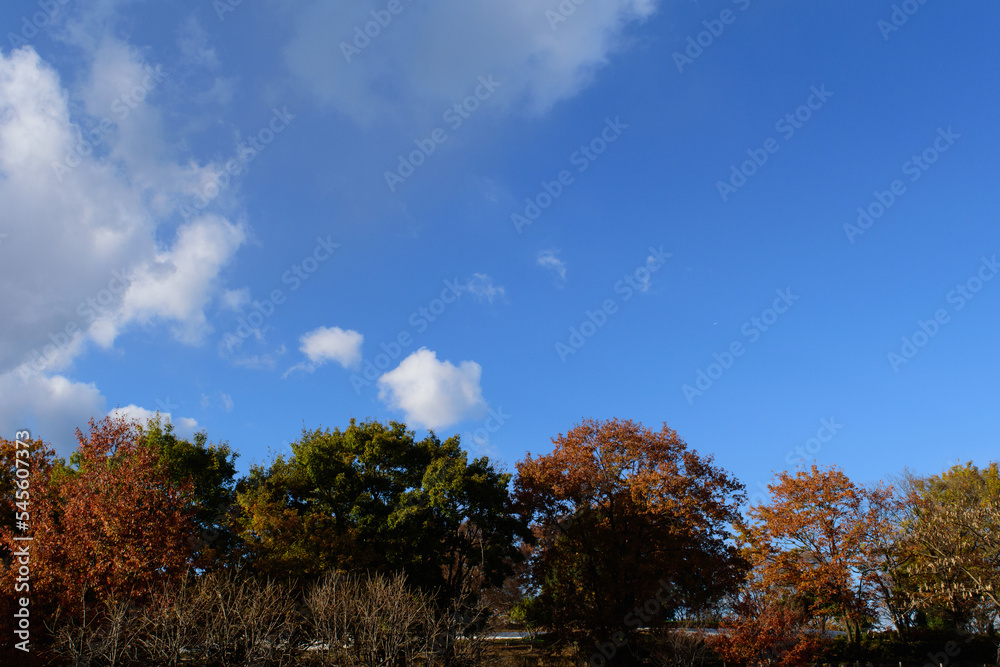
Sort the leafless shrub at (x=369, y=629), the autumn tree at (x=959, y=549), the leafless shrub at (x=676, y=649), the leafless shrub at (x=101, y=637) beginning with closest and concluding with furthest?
the leafless shrub at (x=101, y=637), the leafless shrub at (x=369, y=629), the autumn tree at (x=959, y=549), the leafless shrub at (x=676, y=649)

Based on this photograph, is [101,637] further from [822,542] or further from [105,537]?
[822,542]

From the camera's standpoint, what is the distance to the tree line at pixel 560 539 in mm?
19578

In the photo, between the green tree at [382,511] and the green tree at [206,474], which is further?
the green tree at [206,474]

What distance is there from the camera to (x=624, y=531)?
27703mm

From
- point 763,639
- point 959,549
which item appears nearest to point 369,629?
point 763,639

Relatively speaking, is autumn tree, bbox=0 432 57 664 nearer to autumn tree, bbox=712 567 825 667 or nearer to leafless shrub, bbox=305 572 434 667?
leafless shrub, bbox=305 572 434 667

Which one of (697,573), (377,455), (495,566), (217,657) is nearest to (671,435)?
(697,573)

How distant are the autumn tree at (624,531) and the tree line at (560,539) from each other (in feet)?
0.30

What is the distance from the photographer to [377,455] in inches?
1150

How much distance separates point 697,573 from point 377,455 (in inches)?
Result: 640

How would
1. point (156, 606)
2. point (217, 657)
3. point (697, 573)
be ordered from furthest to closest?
Answer: 1. point (697, 573)
2. point (156, 606)
3. point (217, 657)

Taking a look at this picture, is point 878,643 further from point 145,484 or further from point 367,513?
point 145,484

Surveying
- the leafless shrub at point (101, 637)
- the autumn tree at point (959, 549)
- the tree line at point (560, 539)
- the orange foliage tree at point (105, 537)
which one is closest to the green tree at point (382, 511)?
the tree line at point (560, 539)

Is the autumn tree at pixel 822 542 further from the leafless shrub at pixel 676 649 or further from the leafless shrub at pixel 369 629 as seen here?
the leafless shrub at pixel 369 629
